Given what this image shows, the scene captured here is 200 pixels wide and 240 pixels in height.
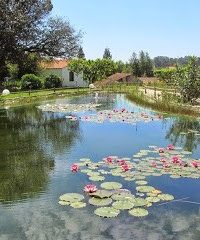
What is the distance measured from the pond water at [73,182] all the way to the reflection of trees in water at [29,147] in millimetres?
19

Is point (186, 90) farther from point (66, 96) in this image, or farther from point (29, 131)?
point (66, 96)

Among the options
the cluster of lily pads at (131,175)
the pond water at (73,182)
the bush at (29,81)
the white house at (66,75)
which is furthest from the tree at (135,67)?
the cluster of lily pads at (131,175)

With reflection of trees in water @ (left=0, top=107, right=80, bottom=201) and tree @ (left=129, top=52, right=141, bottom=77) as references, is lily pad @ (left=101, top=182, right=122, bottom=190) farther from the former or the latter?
tree @ (left=129, top=52, right=141, bottom=77)

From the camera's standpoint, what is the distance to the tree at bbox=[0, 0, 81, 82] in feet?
95.3

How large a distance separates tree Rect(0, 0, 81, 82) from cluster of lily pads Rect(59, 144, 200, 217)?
65.0ft

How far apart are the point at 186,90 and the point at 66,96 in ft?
41.4

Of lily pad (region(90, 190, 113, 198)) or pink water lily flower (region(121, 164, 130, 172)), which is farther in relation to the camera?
pink water lily flower (region(121, 164, 130, 172))

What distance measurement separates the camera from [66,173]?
958 centimetres

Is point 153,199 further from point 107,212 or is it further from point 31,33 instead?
point 31,33

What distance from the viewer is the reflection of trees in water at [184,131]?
1312 cm

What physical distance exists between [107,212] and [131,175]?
2.18m

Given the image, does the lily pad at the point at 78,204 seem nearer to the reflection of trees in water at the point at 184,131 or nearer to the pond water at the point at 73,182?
the pond water at the point at 73,182

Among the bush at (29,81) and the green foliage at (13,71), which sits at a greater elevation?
the green foliage at (13,71)

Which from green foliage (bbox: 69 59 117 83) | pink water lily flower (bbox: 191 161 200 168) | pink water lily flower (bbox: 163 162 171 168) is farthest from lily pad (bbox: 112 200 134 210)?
green foliage (bbox: 69 59 117 83)
